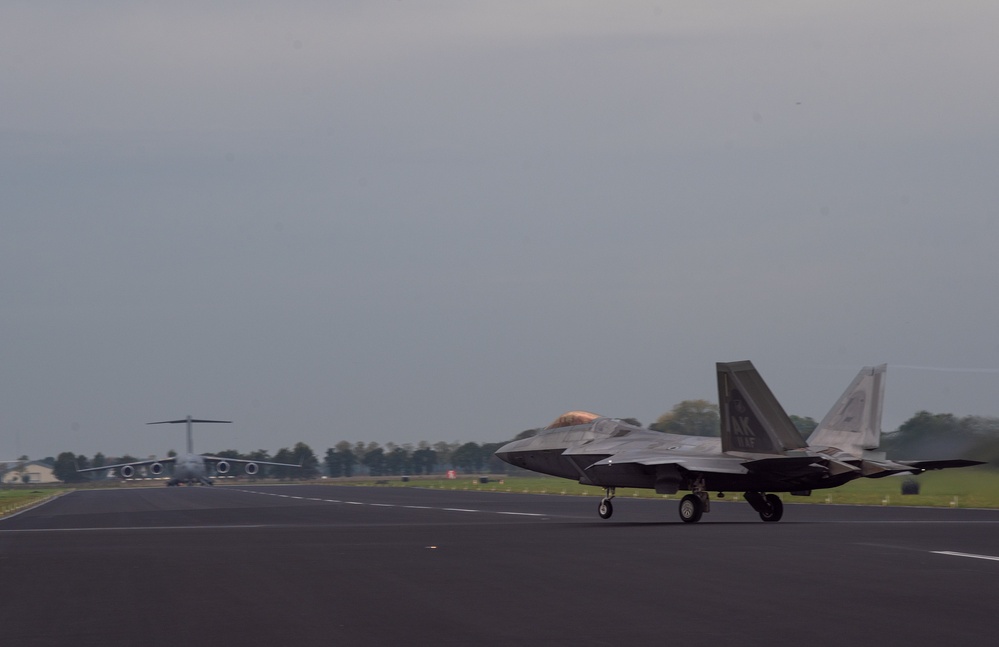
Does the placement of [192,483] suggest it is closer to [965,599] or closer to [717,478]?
[717,478]

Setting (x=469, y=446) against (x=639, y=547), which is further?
(x=469, y=446)

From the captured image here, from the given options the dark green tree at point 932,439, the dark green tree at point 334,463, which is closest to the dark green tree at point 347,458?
the dark green tree at point 334,463

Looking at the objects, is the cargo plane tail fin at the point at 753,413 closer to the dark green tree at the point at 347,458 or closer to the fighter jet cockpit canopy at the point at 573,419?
the fighter jet cockpit canopy at the point at 573,419

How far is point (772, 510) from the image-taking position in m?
26.5

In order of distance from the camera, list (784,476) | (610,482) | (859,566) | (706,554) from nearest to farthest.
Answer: (859,566) → (706,554) → (784,476) → (610,482)

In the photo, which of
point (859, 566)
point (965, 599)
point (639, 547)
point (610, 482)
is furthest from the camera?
point (610, 482)

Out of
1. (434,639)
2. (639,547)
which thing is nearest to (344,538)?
(639,547)

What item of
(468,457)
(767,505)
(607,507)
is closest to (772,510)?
(767,505)

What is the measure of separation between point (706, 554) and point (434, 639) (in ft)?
27.2

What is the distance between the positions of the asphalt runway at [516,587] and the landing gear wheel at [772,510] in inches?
122

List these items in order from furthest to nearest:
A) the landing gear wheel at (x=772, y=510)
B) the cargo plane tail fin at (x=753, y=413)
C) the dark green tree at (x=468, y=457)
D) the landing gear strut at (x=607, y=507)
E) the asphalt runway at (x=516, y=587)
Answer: the dark green tree at (x=468, y=457)
the landing gear strut at (x=607, y=507)
the landing gear wheel at (x=772, y=510)
the cargo plane tail fin at (x=753, y=413)
the asphalt runway at (x=516, y=587)

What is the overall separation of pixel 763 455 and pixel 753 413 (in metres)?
0.94

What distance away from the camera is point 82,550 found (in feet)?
65.9

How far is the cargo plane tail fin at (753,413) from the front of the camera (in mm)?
25344
